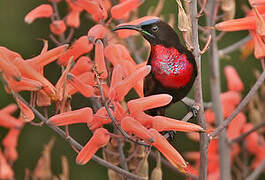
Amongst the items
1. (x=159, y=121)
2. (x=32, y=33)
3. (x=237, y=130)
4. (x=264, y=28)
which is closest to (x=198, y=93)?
(x=159, y=121)

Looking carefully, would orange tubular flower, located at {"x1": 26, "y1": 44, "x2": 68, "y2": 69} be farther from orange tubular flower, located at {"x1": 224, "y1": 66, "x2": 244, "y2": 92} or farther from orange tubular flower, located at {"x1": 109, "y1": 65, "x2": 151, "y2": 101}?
orange tubular flower, located at {"x1": 224, "y1": 66, "x2": 244, "y2": 92}

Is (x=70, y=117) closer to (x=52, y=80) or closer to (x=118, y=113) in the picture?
(x=118, y=113)

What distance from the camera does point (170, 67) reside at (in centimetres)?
119

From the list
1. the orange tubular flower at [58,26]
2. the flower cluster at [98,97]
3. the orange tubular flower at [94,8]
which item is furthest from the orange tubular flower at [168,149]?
the orange tubular flower at [58,26]

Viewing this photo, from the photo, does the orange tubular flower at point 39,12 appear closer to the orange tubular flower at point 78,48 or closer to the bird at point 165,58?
the orange tubular flower at point 78,48

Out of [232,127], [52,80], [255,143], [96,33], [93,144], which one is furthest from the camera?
[52,80]

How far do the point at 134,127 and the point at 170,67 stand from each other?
198 millimetres

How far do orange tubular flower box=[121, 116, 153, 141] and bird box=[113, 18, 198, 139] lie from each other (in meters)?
0.18

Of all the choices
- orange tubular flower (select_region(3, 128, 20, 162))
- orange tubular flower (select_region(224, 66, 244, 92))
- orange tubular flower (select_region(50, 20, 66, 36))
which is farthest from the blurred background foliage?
orange tubular flower (select_region(50, 20, 66, 36))

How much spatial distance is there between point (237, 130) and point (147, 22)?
65 cm

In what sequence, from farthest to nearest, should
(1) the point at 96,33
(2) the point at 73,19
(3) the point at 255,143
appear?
(3) the point at 255,143 → (2) the point at 73,19 → (1) the point at 96,33

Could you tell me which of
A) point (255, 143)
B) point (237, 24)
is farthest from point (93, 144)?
point (255, 143)

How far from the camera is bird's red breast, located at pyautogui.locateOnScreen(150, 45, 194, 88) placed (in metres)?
1.18

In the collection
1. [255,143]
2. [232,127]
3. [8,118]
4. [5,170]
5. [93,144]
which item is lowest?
[255,143]
